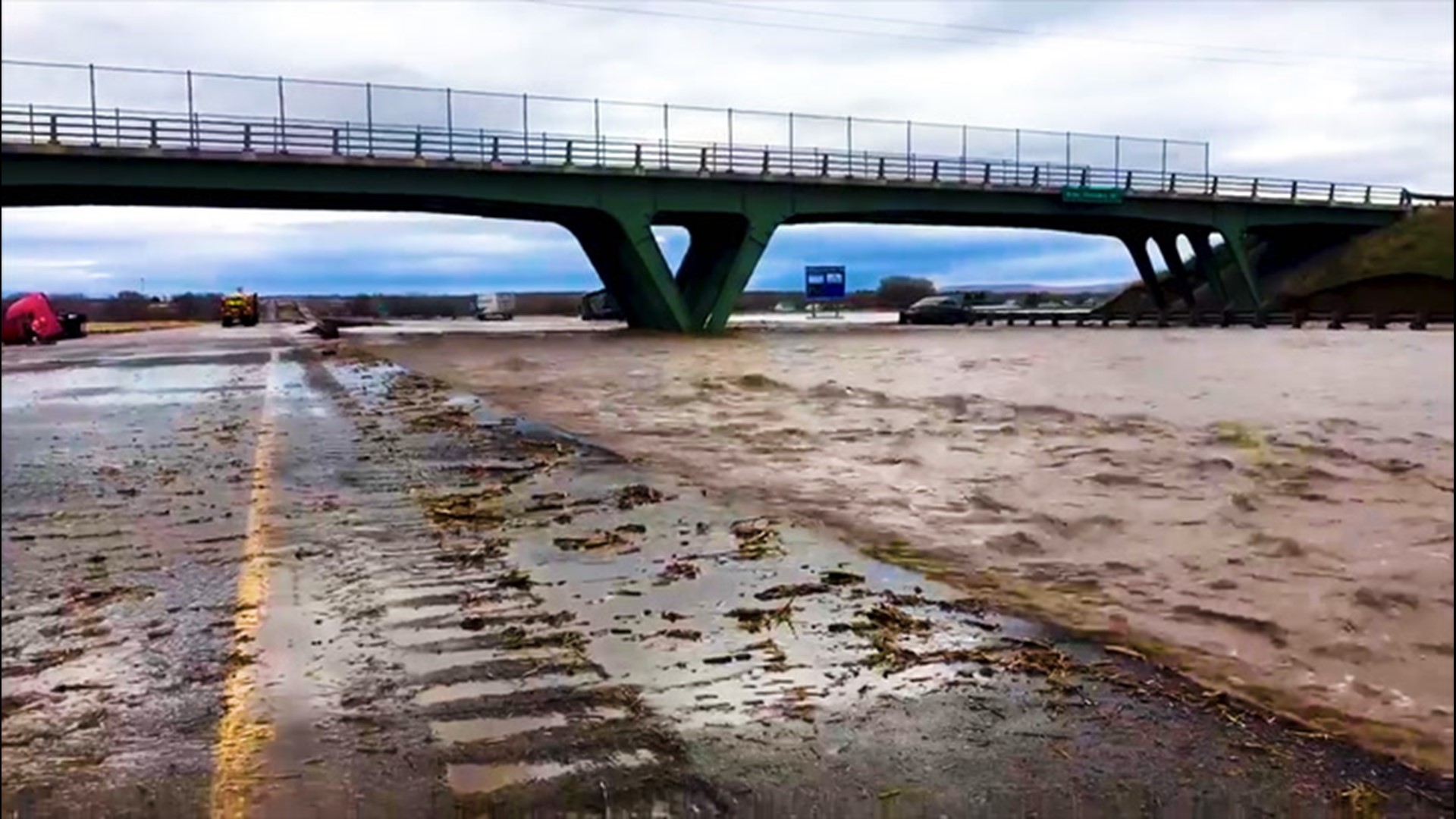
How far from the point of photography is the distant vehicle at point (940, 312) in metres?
64.2

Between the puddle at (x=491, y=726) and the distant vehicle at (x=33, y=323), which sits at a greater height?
the distant vehicle at (x=33, y=323)

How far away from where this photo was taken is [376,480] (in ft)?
32.9

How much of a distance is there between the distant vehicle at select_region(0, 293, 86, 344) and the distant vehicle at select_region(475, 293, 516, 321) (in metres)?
90.7

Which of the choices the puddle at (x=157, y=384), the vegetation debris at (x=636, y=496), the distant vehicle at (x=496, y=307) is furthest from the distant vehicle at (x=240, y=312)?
the vegetation debris at (x=636, y=496)

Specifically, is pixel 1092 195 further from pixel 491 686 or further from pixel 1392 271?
pixel 1392 271

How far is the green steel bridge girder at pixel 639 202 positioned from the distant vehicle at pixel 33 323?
115ft

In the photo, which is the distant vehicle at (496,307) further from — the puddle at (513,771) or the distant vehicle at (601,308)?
the puddle at (513,771)

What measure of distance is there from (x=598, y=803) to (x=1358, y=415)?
8399mm

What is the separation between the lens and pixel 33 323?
1891 millimetres

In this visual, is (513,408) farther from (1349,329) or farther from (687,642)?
(1349,329)

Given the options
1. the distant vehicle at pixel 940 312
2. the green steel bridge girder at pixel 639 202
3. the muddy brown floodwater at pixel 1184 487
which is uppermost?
the green steel bridge girder at pixel 639 202

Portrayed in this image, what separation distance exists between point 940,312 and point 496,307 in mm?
43187

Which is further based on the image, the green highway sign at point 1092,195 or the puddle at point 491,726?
the green highway sign at point 1092,195

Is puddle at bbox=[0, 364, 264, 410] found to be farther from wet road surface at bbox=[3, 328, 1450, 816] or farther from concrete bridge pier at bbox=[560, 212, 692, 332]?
concrete bridge pier at bbox=[560, 212, 692, 332]
